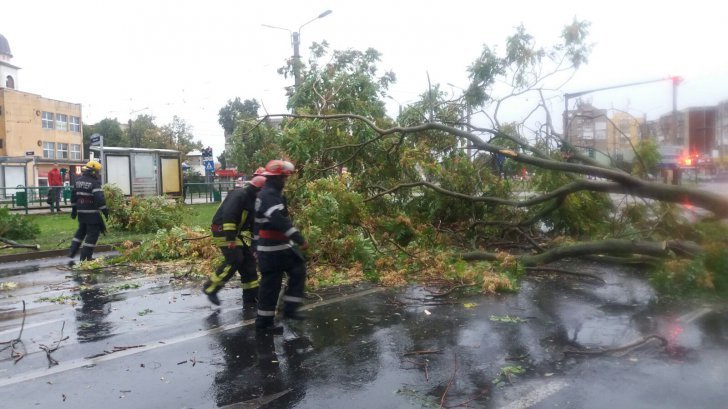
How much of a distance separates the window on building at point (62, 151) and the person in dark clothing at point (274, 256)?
56611 millimetres

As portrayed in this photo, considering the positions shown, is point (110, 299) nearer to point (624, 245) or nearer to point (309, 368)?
point (309, 368)

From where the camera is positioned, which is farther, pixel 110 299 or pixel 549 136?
pixel 549 136

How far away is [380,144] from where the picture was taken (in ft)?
35.0

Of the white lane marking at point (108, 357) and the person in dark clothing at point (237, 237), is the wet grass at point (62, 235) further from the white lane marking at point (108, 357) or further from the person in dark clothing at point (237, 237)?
the white lane marking at point (108, 357)

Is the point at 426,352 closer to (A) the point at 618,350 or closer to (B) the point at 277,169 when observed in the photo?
(A) the point at 618,350

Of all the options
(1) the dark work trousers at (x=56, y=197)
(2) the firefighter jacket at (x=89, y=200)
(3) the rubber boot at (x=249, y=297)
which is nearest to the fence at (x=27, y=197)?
(1) the dark work trousers at (x=56, y=197)

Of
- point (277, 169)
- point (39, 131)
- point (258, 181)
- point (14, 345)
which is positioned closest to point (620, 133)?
point (258, 181)

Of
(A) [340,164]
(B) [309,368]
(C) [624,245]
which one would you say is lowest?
(B) [309,368]

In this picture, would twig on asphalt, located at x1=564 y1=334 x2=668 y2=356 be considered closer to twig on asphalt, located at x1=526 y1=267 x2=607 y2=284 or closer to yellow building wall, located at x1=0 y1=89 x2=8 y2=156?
twig on asphalt, located at x1=526 y1=267 x2=607 y2=284

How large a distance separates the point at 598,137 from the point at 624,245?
2.77 metres

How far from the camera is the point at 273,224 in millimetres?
5547

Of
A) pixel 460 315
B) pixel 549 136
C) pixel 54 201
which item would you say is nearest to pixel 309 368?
pixel 460 315

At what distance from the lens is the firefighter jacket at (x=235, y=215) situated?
6527 millimetres

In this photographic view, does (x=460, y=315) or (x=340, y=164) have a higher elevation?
(x=340, y=164)
